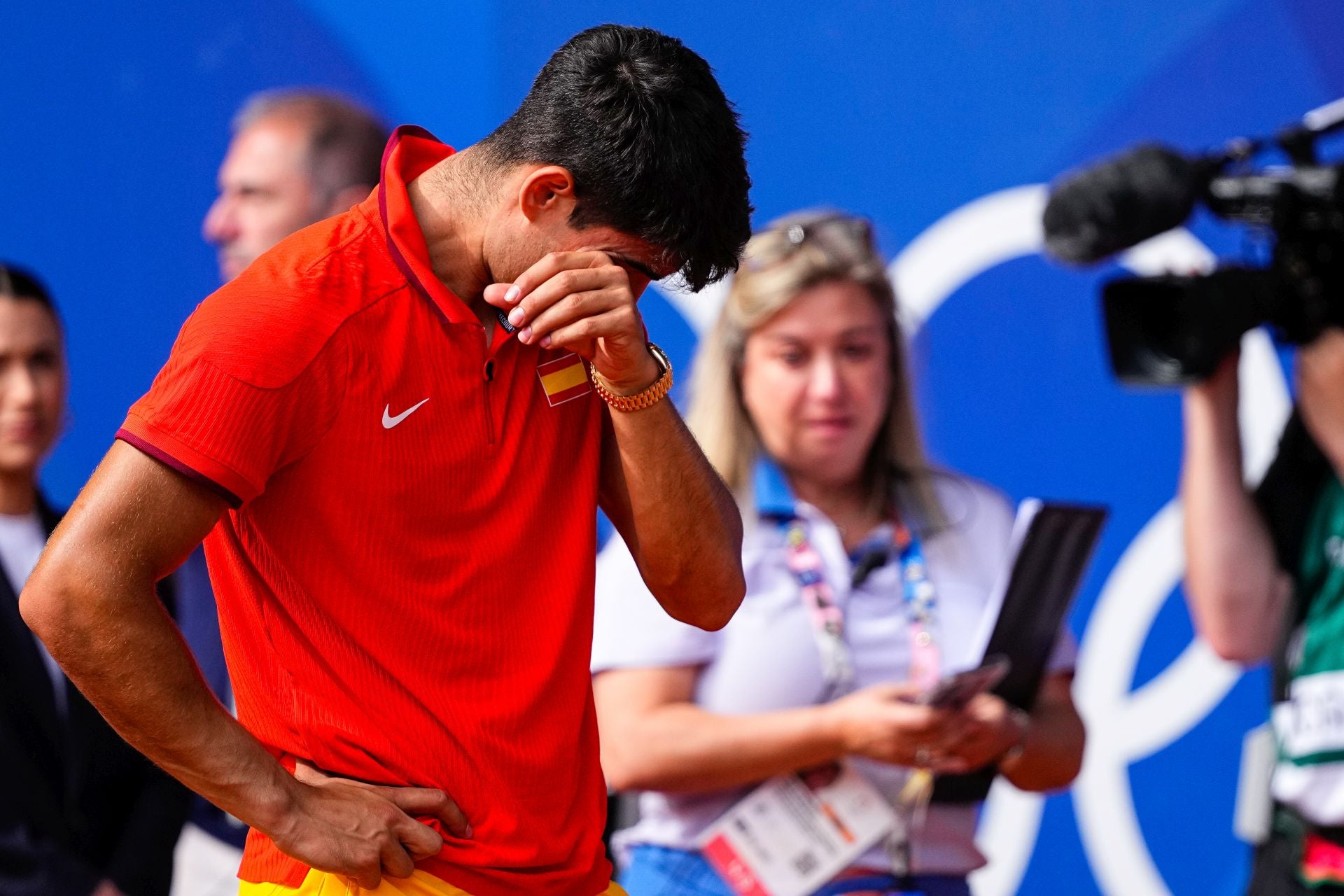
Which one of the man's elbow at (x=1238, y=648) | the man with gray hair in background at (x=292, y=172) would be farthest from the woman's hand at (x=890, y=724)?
the man with gray hair in background at (x=292, y=172)

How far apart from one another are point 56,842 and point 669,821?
1.24 metres

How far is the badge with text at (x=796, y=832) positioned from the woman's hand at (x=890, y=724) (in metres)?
0.09

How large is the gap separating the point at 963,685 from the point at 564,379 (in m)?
1.01

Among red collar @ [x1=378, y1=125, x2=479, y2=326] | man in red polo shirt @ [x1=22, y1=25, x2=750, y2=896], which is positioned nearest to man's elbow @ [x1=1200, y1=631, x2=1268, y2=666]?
man in red polo shirt @ [x1=22, y1=25, x2=750, y2=896]

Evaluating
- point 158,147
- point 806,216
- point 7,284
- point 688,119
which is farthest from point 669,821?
point 158,147

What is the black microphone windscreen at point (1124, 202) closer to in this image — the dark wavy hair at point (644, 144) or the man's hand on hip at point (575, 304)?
the dark wavy hair at point (644, 144)

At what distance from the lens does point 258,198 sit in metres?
3.38

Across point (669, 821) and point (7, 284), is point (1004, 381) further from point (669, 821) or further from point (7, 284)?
point (7, 284)

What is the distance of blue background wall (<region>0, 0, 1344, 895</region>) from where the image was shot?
11.6ft

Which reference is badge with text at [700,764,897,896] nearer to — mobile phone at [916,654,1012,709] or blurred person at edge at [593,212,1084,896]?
blurred person at edge at [593,212,1084,896]

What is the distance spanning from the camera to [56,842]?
2900 mm

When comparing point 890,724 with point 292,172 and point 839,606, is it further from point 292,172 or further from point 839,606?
point 292,172

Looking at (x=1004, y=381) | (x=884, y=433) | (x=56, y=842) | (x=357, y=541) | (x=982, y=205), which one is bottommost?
(x=56, y=842)

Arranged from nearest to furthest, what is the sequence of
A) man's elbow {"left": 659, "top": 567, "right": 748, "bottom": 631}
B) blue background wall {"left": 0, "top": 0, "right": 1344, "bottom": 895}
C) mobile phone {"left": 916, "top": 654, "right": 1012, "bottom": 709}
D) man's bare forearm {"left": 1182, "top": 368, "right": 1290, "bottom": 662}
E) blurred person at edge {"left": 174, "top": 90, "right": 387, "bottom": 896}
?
man's elbow {"left": 659, "top": 567, "right": 748, "bottom": 631} < mobile phone {"left": 916, "top": 654, "right": 1012, "bottom": 709} < man's bare forearm {"left": 1182, "top": 368, "right": 1290, "bottom": 662} < blurred person at edge {"left": 174, "top": 90, "right": 387, "bottom": 896} < blue background wall {"left": 0, "top": 0, "right": 1344, "bottom": 895}
